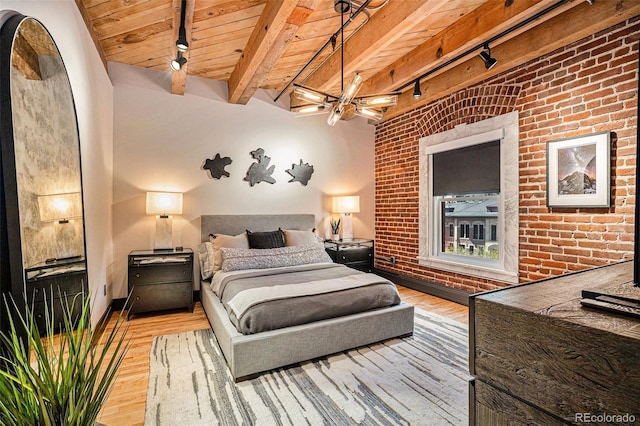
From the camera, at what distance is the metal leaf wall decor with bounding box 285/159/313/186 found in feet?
16.2

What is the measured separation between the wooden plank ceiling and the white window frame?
597 millimetres

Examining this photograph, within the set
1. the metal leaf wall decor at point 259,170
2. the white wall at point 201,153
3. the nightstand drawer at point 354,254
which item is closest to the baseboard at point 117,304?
the white wall at point 201,153

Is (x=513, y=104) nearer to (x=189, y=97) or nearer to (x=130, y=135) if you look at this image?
(x=189, y=97)

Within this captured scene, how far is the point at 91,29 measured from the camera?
9.53 ft

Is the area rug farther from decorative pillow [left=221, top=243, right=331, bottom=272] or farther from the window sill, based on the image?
the window sill

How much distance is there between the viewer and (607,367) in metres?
0.70

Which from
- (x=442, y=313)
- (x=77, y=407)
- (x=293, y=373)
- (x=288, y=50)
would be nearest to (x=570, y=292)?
(x=77, y=407)

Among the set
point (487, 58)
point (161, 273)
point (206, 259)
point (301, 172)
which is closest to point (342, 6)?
point (487, 58)

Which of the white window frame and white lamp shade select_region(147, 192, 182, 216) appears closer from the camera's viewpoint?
the white window frame

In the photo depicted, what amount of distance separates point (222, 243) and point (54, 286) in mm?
2321

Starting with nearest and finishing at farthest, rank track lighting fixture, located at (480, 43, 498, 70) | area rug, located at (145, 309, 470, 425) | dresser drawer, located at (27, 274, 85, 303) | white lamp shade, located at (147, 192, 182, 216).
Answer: dresser drawer, located at (27, 274, 85, 303)
area rug, located at (145, 309, 470, 425)
track lighting fixture, located at (480, 43, 498, 70)
white lamp shade, located at (147, 192, 182, 216)

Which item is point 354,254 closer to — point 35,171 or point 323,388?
point 323,388

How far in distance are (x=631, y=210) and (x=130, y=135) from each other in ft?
17.2

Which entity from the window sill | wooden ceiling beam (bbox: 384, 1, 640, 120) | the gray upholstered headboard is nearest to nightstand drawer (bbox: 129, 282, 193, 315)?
the gray upholstered headboard
